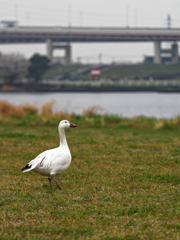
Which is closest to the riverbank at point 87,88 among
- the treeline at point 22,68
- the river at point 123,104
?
the river at point 123,104

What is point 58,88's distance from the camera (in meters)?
80.3

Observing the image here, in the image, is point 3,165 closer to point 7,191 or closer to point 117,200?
point 7,191

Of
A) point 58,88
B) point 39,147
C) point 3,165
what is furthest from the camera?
point 58,88

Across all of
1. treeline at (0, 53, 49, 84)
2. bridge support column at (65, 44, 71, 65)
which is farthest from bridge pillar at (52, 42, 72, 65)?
treeline at (0, 53, 49, 84)

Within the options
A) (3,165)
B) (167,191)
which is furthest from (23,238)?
(3,165)

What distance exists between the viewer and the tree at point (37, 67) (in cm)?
8575

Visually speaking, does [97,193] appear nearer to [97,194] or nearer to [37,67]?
[97,194]

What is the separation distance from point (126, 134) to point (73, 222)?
10.8m

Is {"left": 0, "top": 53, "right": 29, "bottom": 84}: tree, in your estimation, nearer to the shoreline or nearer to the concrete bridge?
the shoreline

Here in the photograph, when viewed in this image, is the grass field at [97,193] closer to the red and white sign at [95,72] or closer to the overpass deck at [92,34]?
the red and white sign at [95,72]

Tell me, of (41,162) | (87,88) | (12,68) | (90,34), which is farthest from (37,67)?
(41,162)

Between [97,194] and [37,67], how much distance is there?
271 ft

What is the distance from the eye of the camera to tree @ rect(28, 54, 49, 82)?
85.8 metres

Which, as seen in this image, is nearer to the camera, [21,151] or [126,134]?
[21,151]
